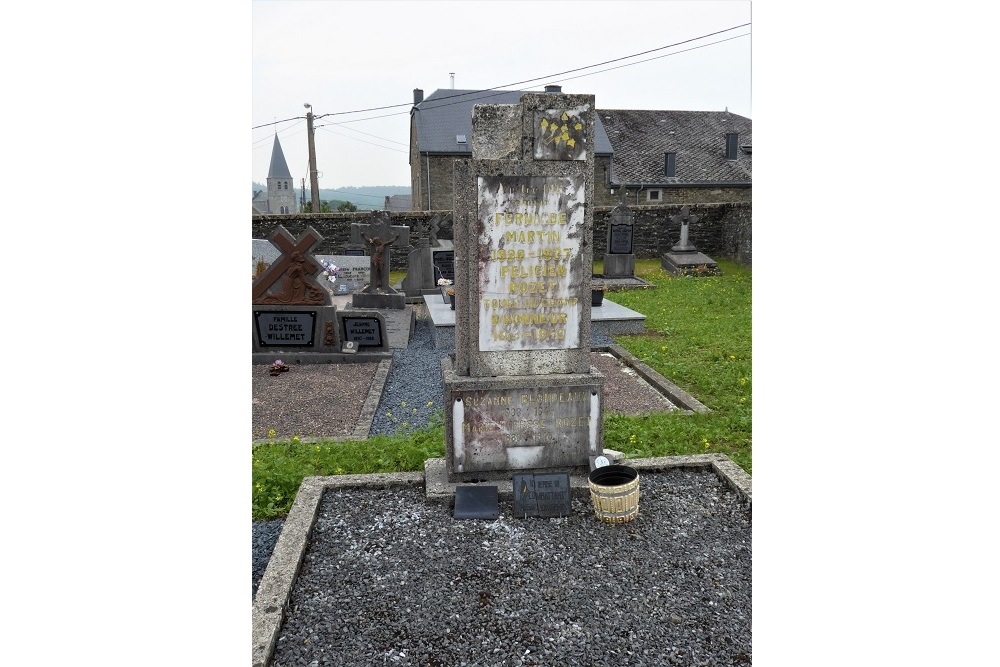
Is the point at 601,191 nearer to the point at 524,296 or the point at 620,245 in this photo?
the point at 620,245

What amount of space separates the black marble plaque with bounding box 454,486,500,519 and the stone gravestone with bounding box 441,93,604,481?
0.93ft

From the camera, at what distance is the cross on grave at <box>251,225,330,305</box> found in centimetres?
913

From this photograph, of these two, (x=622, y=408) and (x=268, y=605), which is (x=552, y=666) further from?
(x=622, y=408)

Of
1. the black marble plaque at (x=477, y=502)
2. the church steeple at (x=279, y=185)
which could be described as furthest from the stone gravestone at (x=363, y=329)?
the church steeple at (x=279, y=185)

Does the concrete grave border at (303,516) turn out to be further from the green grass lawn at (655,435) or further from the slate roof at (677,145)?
the slate roof at (677,145)

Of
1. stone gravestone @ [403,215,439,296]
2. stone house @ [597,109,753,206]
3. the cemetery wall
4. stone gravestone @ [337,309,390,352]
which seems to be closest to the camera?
stone gravestone @ [337,309,390,352]

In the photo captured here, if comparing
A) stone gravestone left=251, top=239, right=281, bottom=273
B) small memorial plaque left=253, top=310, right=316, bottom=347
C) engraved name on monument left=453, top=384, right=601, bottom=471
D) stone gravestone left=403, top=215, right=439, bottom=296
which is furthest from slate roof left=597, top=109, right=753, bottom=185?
engraved name on monument left=453, top=384, right=601, bottom=471

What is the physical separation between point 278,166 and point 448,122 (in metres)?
59.8

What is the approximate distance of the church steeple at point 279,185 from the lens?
265 ft

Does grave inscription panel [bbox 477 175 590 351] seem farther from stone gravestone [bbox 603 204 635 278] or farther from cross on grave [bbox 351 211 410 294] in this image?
stone gravestone [bbox 603 204 635 278]

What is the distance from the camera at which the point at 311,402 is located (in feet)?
24.9

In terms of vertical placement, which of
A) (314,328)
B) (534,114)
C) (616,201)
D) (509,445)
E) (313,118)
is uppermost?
(313,118)

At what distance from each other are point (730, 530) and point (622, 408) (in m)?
3.10

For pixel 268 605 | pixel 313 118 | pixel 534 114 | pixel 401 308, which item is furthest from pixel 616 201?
pixel 268 605
